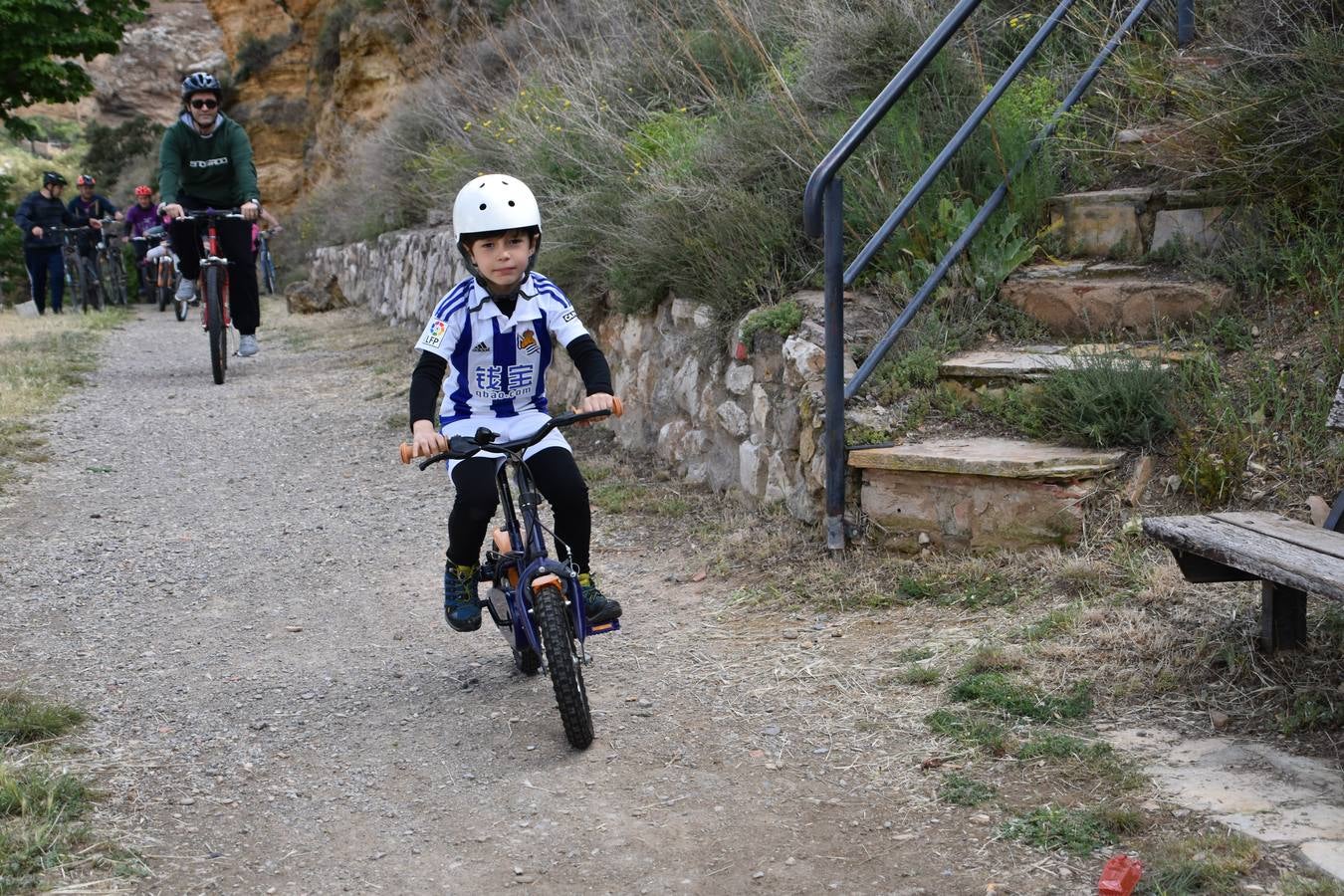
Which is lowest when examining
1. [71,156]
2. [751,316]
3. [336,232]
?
[751,316]

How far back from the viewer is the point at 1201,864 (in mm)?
2859

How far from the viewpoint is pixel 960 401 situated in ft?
17.8

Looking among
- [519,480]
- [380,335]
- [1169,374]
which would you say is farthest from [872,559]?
[380,335]

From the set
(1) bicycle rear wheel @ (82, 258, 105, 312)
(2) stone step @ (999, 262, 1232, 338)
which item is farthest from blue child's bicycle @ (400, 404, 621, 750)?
(1) bicycle rear wheel @ (82, 258, 105, 312)

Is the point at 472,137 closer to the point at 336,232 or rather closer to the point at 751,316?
the point at 751,316

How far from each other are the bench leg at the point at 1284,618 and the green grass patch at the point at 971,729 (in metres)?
0.81

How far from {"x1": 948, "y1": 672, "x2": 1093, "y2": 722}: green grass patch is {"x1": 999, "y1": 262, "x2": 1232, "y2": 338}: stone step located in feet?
6.54

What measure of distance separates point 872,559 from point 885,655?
765mm

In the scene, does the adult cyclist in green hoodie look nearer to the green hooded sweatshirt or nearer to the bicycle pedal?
the green hooded sweatshirt

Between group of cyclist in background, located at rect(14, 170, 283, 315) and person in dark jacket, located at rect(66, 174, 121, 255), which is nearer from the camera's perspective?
group of cyclist in background, located at rect(14, 170, 283, 315)

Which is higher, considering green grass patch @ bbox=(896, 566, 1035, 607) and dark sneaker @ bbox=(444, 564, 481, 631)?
dark sneaker @ bbox=(444, 564, 481, 631)

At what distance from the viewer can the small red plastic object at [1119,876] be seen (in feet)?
9.27

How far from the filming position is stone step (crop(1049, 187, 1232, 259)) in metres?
5.61

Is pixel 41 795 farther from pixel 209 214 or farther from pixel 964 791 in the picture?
pixel 209 214
